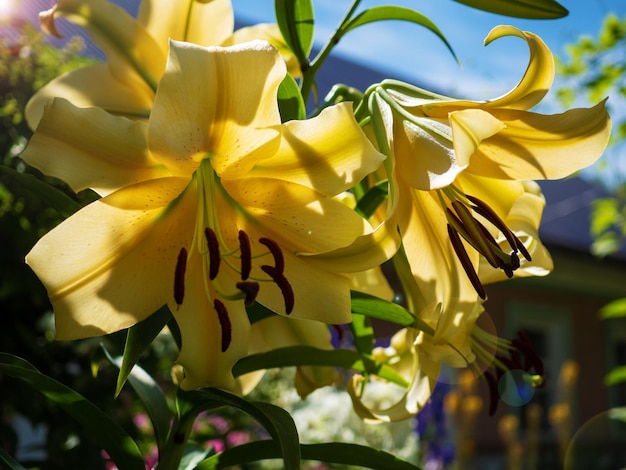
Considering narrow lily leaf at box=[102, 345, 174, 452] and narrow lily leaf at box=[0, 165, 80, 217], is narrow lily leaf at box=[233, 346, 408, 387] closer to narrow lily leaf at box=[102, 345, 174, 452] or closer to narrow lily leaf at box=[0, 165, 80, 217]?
narrow lily leaf at box=[102, 345, 174, 452]

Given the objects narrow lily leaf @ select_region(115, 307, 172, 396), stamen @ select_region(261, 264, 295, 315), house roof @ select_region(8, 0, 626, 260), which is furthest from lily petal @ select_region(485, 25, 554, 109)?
house roof @ select_region(8, 0, 626, 260)

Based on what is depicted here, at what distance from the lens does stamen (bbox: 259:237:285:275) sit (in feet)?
2.04

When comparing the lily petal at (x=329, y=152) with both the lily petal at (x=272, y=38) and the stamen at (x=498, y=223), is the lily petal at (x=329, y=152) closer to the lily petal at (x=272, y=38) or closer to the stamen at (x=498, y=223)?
the stamen at (x=498, y=223)

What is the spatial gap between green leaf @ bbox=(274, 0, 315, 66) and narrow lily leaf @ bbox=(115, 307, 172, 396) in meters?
0.30

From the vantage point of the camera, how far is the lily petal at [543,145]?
0.67 metres

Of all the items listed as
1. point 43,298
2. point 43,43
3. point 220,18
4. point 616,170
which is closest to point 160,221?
point 220,18

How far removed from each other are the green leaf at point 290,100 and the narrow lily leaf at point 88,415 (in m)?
0.31

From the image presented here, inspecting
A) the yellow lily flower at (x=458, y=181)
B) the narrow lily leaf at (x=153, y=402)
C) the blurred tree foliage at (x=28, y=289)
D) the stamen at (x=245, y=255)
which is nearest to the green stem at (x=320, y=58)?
the yellow lily flower at (x=458, y=181)

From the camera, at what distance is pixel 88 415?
704 mm

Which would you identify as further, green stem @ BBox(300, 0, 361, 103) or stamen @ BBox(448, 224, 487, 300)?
green stem @ BBox(300, 0, 361, 103)

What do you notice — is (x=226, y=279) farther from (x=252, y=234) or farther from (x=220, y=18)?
(x=220, y=18)

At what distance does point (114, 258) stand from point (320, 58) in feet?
1.02

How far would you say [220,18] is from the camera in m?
0.77

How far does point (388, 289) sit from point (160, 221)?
0.25 m
